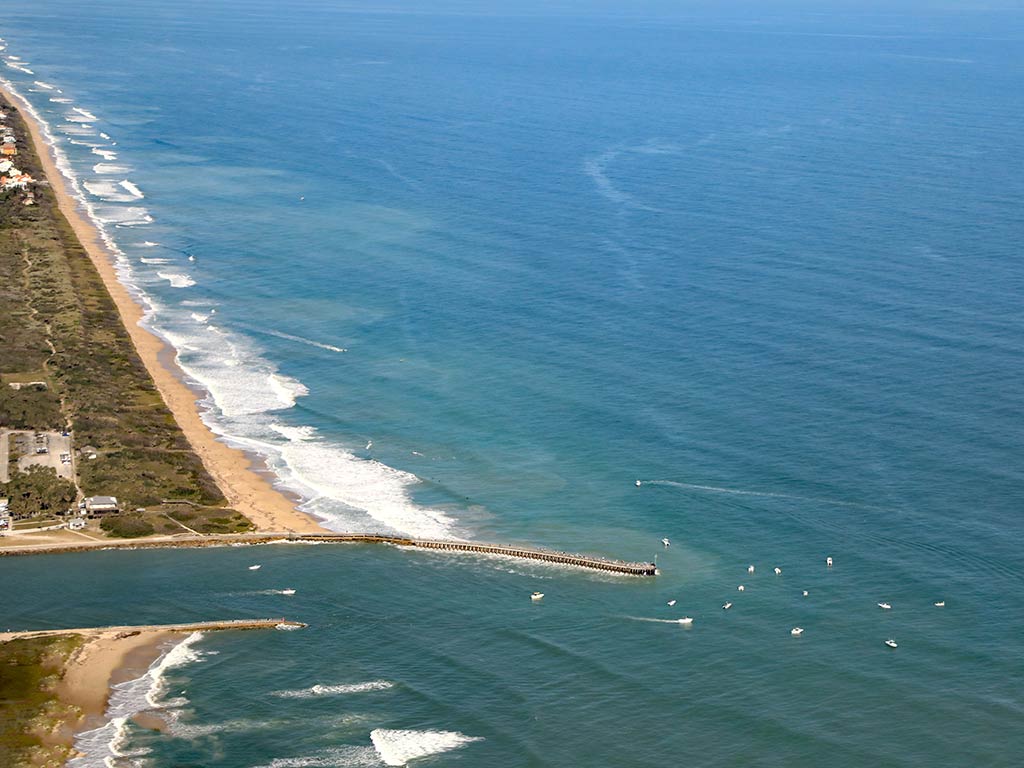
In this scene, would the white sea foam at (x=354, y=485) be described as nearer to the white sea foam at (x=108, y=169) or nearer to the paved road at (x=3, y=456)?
the paved road at (x=3, y=456)

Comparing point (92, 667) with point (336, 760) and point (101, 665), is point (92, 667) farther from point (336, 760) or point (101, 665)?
point (336, 760)

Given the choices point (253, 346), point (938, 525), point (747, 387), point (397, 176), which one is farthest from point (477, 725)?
point (397, 176)

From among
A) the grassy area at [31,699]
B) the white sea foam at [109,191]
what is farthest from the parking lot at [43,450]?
the white sea foam at [109,191]

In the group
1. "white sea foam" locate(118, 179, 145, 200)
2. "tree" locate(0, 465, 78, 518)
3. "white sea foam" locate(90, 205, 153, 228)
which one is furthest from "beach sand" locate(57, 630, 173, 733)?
"white sea foam" locate(118, 179, 145, 200)

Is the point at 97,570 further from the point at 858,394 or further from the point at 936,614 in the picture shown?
the point at 858,394

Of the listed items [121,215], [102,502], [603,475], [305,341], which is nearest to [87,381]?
[305,341]

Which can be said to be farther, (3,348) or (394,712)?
(3,348)

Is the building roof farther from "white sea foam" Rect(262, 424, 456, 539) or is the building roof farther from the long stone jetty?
"white sea foam" Rect(262, 424, 456, 539)
